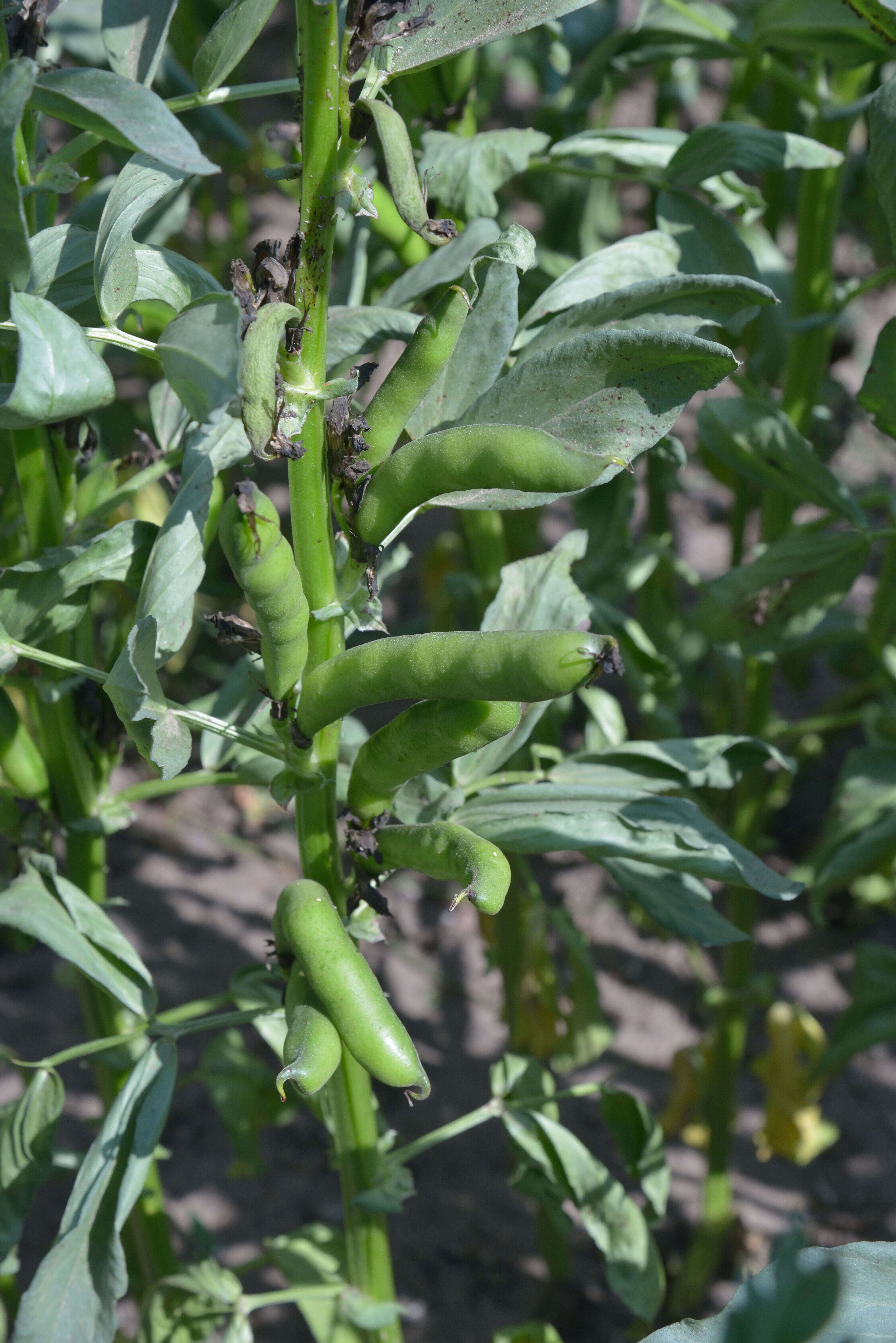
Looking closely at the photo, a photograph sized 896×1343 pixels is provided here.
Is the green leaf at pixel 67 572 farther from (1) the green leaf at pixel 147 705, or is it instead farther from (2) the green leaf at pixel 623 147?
(2) the green leaf at pixel 623 147

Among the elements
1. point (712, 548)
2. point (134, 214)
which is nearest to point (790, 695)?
point (712, 548)

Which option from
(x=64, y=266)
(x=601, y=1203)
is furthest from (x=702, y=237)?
(x=601, y=1203)

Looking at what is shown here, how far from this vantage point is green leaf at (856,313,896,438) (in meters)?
0.88

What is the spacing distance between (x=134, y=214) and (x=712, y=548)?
2.11m

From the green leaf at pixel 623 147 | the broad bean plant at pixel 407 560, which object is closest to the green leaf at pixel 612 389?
the broad bean plant at pixel 407 560

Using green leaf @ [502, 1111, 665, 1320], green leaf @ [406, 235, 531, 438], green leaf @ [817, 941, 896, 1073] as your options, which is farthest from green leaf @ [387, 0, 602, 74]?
green leaf @ [817, 941, 896, 1073]

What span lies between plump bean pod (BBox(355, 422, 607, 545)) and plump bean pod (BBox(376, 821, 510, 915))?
0.18 meters

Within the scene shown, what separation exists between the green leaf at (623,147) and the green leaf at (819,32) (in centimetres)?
13

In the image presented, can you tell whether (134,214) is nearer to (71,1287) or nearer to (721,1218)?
(71,1287)

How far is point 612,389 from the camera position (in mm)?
630

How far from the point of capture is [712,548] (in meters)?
2.60

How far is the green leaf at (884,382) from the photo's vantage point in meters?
0.88

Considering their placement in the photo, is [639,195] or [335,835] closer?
[335,835]

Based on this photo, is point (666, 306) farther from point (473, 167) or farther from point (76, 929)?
point (76, 929)
